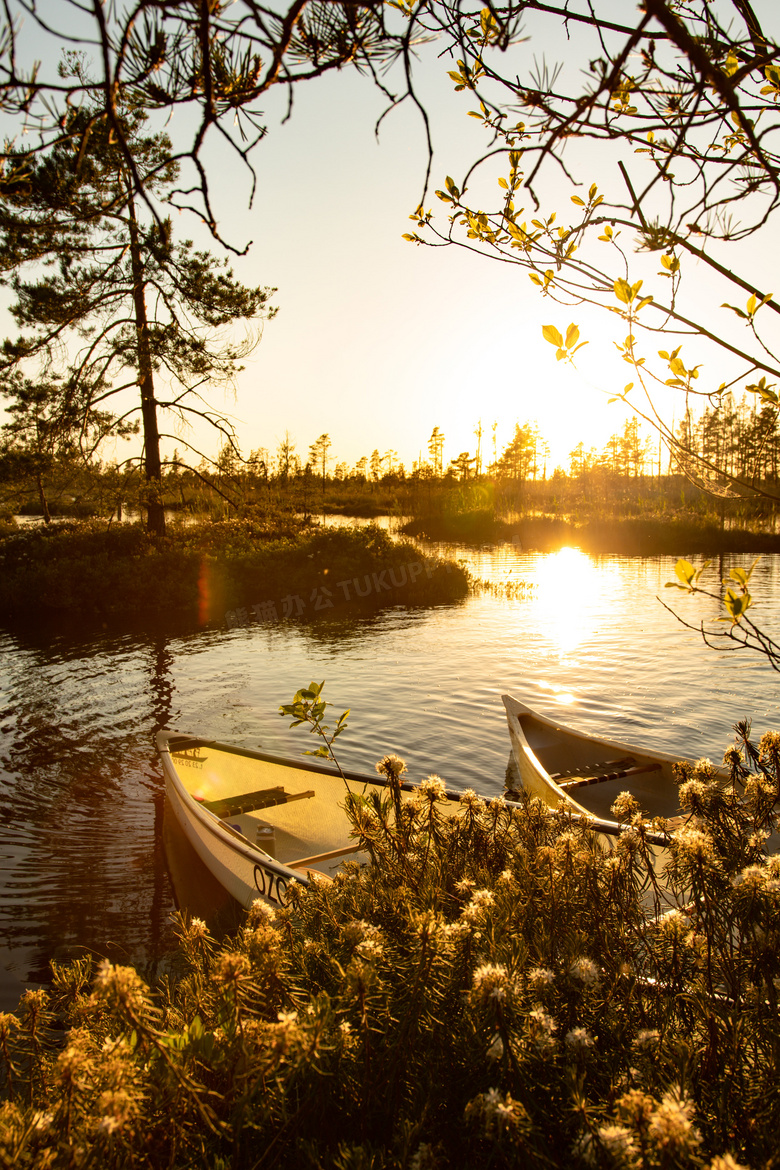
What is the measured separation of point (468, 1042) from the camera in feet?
5.70

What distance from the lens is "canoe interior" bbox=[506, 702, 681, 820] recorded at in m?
7.06

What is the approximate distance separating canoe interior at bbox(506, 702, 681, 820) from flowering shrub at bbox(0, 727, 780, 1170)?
4.30 metres

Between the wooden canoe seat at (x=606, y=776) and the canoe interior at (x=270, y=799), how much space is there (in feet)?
7.15

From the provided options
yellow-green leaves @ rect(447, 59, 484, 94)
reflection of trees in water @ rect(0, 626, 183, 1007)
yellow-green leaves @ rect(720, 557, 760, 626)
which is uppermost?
yellow-green leaves @ rect(447, 59, 484, 94)

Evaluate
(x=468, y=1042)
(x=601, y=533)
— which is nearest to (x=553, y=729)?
(x=468, y=1042)

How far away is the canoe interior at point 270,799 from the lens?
659 centimetres

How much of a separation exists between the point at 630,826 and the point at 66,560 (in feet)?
77.5

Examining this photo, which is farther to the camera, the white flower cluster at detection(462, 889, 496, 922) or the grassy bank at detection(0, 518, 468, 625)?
the grassy bank at detection(0, 518, 468, 625)

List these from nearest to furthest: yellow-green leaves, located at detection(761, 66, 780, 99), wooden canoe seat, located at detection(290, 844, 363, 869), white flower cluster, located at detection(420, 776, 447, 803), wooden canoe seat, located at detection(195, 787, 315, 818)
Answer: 1. yellow-green leaves, located at detection(761, 66, 780, 99)
2. white flower cluster, located at detection(420, 776, 447, 803)
3. wooden canoe seat, located at detection(290, 844, 363, 869)
4. wooden canoe seat, located at detection(195, 787, 315, 818)

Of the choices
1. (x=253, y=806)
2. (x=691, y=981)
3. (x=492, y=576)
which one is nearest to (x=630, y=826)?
(x=691, y=981)

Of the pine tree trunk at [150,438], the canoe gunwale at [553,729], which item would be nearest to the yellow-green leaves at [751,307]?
the canoe gunwale at [553,729]

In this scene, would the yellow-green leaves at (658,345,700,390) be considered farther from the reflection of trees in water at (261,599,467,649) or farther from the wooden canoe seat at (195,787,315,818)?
the reflection of trees in water at (261,599,467,649)

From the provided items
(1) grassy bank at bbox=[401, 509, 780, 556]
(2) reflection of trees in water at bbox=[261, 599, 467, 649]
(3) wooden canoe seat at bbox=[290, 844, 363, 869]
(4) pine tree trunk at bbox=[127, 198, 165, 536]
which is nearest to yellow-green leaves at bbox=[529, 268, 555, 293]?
(3) wooden canoe seat at bbox=[290, 844, 363, 869]

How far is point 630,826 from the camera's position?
244cm
